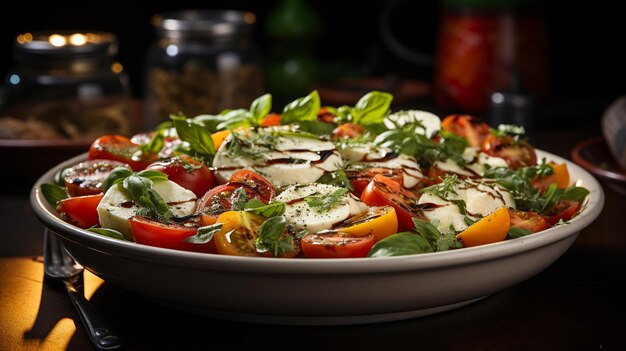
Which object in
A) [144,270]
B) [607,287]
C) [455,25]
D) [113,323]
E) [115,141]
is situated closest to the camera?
[144,270]

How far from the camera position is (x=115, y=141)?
1.75 m

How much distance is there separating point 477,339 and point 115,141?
0.85m

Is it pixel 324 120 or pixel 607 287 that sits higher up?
pixel 324 120

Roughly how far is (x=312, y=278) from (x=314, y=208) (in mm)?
215

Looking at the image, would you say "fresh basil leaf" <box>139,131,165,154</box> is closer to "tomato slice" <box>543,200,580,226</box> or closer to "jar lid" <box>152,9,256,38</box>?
"tomato slice" <box>543,200,580,226</box>

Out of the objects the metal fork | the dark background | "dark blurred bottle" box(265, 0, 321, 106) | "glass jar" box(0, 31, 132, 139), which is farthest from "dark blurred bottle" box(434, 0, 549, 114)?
the metal fork

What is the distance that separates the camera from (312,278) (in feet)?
3.72

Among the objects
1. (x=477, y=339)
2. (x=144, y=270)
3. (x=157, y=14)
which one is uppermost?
(x=144, y=270)

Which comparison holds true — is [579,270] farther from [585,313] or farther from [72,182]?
[72,182]

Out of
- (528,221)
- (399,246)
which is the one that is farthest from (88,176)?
(528,221)

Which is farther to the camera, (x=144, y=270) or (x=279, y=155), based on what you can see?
(x=279, y=155)

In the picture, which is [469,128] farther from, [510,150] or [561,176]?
[561,176]

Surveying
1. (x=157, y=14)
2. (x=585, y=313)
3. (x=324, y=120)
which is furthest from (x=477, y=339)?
(x=157, y=14)

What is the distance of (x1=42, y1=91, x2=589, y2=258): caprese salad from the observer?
4.10ft
